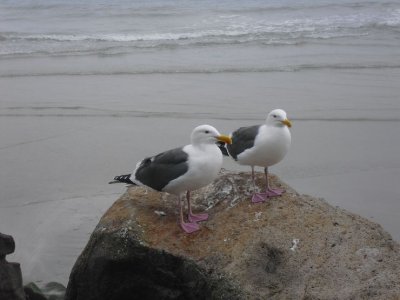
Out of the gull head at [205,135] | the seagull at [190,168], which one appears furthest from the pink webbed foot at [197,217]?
the gull head at [205,135]

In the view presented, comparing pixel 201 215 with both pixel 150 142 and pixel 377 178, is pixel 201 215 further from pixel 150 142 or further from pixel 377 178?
pixel 150 142

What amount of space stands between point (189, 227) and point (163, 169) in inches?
22.3

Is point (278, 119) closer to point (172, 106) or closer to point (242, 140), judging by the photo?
point (242, 140)

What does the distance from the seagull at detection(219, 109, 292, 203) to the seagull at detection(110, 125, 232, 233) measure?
508 millimetres

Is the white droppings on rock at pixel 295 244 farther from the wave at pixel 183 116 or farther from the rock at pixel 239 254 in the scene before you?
the wave at pixel 183 116

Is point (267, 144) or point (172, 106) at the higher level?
point (267, 144)

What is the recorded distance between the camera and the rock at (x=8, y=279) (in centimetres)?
533

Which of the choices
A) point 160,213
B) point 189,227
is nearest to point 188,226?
point 189,227

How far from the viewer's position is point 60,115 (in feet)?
35.8

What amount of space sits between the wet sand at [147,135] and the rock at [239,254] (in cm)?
140

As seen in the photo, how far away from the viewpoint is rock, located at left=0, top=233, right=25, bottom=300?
533 cm

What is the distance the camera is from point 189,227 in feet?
16.9

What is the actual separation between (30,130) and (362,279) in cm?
719

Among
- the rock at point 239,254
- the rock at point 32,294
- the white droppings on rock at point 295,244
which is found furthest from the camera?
the rock at point 32,294
